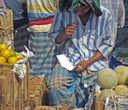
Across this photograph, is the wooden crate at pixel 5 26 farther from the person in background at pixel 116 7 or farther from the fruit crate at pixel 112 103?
the fruit crate at pixel 112 103

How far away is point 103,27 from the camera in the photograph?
5406 mm

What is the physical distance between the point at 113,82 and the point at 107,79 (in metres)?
0.07

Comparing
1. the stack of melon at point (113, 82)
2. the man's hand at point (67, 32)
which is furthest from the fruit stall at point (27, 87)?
the man's hand at point (67, 32)

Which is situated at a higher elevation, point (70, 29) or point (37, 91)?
point (70, 29)

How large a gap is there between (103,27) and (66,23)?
0.43 meters

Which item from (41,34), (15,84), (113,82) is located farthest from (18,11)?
(113,82)

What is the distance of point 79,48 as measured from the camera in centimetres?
549

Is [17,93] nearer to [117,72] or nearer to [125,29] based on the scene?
[117,72]

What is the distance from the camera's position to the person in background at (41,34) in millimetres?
7102

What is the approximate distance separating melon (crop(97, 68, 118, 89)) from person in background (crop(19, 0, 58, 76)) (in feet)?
8.22

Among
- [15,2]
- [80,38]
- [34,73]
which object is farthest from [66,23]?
[15,2]

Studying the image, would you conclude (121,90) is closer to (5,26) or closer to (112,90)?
(112,90)

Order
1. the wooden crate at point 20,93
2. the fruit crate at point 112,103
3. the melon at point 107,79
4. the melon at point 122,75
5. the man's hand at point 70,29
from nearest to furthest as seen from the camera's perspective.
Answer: the fruit crate at point 112,103
the melon at point 107,79
the melon at point 122,75
the wooden crate at point 20,93
the man's hand at point 70,29

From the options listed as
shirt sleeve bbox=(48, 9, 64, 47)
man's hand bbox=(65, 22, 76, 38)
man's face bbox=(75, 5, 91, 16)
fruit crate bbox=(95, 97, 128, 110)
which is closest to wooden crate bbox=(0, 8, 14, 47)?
shirt sleeve bbox=(48, 9, 64, 47)
